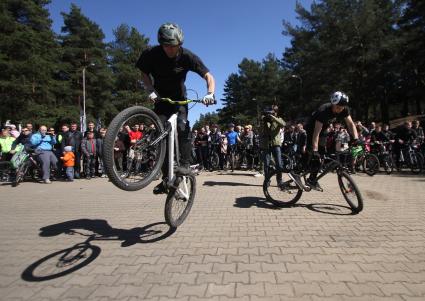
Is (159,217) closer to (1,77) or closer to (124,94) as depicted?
(1,77)

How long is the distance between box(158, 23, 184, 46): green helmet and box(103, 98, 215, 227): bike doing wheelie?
28.0 inches

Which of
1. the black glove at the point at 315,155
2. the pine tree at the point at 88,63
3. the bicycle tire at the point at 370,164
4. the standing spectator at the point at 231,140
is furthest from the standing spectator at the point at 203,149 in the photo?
the pine tree at the point at 88,63

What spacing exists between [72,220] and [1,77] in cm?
2863

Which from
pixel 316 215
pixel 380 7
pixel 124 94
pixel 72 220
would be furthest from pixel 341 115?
pixel 124 94

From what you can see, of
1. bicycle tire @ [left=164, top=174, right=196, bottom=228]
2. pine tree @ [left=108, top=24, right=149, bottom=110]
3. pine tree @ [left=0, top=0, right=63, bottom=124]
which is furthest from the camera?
pine tree @ [left=108, top=24, right=149, bottom=110]

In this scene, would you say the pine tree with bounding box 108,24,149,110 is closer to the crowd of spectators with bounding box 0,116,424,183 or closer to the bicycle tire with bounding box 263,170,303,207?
the crowd of spectators with bounding box 0,116,424,183

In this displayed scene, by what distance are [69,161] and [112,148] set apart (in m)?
9.21

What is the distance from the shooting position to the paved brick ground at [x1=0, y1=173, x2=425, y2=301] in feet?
10.1

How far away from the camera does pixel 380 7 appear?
32719 millimetres

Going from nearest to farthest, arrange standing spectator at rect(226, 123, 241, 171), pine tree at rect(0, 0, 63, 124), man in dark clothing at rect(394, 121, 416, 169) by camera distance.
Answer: man in dark clothing at rect(394, 121, 416, 169) → standing spectator at rect(226, 123, 241, 171) → pine tree at rect(0, 0, 63, 124)

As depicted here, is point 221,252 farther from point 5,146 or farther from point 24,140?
point 5,146

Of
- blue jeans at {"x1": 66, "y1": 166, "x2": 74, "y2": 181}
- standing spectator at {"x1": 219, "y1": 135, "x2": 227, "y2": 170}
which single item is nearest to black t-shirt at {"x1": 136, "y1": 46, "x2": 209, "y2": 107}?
blue jeans at {"x1": 66, "y1": 166, "x2": 74, "y2": 181}

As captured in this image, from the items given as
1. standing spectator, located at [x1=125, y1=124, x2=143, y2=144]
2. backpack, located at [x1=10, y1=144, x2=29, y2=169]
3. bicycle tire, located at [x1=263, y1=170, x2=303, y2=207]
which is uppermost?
backpack, located at [x1=10, y1=144, x2=29, y2=169]

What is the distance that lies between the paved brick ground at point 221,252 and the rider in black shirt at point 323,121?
29.6 inches
